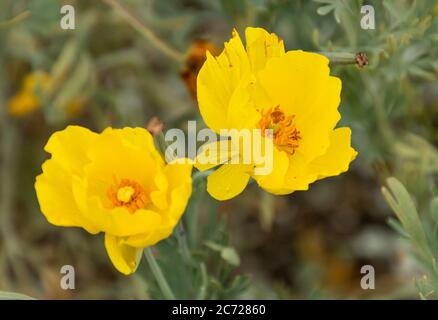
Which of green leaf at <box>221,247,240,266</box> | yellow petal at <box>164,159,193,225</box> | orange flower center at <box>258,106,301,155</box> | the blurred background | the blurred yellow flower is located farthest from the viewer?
the blurred yellow flower

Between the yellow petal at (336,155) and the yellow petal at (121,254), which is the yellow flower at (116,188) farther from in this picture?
the yellow petal at (336,155)

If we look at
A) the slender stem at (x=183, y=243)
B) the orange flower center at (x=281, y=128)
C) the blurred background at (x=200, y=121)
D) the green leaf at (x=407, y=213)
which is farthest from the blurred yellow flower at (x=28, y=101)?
the green leaf at (x=407, y=213)

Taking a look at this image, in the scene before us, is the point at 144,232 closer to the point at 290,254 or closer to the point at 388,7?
the point at 388,7

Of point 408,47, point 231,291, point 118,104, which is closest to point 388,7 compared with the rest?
point 408,47

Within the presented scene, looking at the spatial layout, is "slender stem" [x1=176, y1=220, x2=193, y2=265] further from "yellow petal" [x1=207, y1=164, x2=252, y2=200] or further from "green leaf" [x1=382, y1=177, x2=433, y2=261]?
"green leaf" [x1=382, y1=177, x2=433, y2=261]

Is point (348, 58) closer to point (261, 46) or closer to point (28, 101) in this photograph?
point (261, 46)

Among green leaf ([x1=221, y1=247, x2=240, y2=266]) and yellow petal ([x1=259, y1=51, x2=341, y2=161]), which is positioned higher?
yellow petal ([x1=259, y1=51, x2=341, y2=161])

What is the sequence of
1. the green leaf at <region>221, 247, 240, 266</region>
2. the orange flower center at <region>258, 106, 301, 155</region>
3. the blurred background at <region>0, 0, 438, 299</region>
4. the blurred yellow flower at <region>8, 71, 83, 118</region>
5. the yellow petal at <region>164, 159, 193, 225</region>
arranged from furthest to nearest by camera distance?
1. the blurred yellow flower at <region>8, 71, 83, 118</region>
2. the blurred background at <region>0, 0, 438, 299</region>
3. the green leaf at <region>221, 247, 240, 266</region>
4. the orange flower center at <region>258, 106, 301, 155</region>
5. the yellow petal at <region>164, 159, 193, 225</region>

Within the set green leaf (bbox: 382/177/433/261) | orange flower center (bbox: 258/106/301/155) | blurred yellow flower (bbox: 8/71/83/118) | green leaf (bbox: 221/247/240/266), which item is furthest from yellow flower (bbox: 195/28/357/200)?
blurred yellow flower (bbox: 8/71/83/118)

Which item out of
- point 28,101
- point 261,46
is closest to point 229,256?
point 261,46
